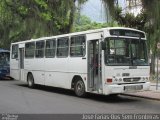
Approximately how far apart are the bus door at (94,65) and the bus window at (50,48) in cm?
383

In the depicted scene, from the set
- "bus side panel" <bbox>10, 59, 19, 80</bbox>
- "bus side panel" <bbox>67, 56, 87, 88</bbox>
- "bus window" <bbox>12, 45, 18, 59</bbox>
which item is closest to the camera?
"bus side panel" <bbox>67, 56, 87, 88</bbox>

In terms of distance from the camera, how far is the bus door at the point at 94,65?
16.8 meters

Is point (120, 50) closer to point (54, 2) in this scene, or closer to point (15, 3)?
point (54, 2)

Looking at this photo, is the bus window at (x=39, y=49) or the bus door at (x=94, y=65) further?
the bus window at (x=39, y=49)

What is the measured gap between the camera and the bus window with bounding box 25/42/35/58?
23.9 metres

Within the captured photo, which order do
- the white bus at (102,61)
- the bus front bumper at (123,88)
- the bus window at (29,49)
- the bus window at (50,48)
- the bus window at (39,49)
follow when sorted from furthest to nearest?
1. the bus window at (29,49)
2. the bus window at (39,49)
3. the bus window at (50,48)
4. the white bus at (102,61)
5. the bus front bumper at (123,88)

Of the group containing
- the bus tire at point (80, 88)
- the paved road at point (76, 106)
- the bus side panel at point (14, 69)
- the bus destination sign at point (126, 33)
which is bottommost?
the paved road at point (76, 106)

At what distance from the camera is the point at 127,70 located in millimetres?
16594

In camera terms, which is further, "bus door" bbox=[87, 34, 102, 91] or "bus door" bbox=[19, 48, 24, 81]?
"bus door" bbox=[19, 48, 24, 81]

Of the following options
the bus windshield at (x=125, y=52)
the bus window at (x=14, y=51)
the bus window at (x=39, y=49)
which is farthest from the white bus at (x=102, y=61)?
the bus window at (x=14, y=51)

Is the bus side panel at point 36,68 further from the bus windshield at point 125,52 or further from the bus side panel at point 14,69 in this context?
the bus windshield at point 125,52

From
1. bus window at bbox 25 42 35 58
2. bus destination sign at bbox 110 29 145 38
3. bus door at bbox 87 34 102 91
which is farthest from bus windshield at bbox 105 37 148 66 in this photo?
bus window at bbox 25 42 35 58

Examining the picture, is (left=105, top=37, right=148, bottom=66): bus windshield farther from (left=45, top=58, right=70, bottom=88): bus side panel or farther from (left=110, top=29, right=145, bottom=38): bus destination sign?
(left=45, top=58, right=70, bottom=88): bus side panel

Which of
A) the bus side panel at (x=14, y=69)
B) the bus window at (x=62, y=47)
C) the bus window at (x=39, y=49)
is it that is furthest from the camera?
the bus side panel at (x=14, y=69)
